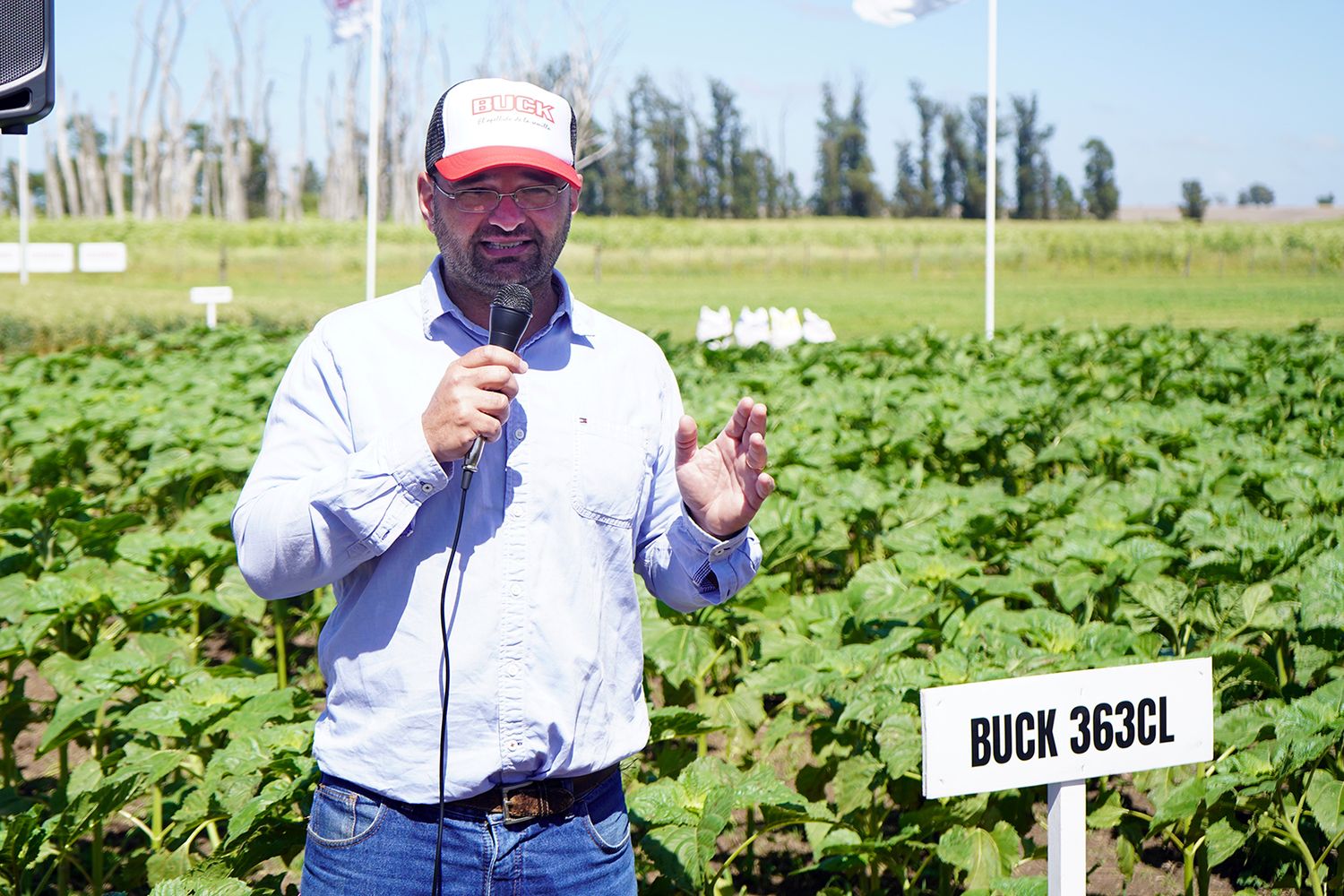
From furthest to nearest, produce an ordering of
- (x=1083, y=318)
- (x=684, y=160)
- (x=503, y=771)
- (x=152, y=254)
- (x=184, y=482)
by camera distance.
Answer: (x=684, y=160), (x=152, y=254), (x=1083, y=318), (x=184, y=482), (x=503, y=771)

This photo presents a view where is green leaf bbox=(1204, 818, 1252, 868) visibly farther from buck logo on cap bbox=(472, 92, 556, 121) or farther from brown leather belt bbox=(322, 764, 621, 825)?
buck logo on cap bbox=(472, 92, 556, 121)

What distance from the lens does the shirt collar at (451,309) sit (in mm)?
1921

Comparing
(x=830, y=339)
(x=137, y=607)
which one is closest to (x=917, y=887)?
(x=137, y=607)

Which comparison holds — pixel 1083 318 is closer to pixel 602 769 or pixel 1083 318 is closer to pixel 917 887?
pixel 917 887

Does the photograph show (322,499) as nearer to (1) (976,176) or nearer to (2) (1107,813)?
(2) (1107,813)

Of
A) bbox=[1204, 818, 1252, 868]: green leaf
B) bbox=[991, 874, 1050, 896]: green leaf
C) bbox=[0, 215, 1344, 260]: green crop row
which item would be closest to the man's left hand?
bbox=[991, 874, 1050, 896]: green leaf

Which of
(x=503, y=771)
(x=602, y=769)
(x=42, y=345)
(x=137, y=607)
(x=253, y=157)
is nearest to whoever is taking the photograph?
(x=503, y=771)

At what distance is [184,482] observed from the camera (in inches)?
264

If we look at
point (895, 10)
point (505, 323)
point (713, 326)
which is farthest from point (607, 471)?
point (895, 10)

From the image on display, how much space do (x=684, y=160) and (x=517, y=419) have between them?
81.5 meters

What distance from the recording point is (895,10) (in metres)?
15.5

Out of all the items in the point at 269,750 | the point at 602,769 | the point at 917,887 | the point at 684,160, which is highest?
the point at 684,160

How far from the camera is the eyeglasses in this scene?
1.89 meters

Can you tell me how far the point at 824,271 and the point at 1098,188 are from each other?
40.1m
